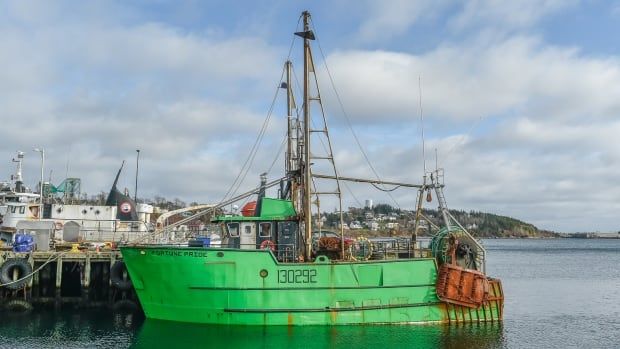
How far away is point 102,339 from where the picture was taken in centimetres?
1973

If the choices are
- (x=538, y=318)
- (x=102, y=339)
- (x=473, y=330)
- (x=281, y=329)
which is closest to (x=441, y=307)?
(x=473, y=330)

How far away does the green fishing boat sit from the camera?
19938 mm

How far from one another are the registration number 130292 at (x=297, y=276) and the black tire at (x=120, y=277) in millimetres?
9134

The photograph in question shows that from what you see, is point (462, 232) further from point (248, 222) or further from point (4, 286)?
point (4, 286)

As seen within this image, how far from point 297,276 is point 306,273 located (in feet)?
1.13

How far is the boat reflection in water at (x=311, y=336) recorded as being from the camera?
19.0 m

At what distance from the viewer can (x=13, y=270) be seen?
25.1 m

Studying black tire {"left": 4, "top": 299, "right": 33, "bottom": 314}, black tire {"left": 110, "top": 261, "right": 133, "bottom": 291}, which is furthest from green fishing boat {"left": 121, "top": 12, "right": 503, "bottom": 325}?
black tire {"left": 4, "top": 299, "right": 33, "bottom": 314}

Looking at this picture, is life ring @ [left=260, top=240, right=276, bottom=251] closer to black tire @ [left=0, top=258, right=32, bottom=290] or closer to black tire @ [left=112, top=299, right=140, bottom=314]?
black tire @ [left=112, top=299, right=140, bottom=314]

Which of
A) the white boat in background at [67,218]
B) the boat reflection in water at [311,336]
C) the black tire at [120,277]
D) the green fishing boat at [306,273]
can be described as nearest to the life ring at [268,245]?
the green fishing boat at [306,273]

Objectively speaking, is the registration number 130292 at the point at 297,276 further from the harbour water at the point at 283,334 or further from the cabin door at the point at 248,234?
the cabin door at the point at 248,234

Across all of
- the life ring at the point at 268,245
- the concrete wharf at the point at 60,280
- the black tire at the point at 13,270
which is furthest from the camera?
the concrete wharf at the point at 60,280

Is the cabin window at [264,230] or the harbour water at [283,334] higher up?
the cabin window at [264,230]

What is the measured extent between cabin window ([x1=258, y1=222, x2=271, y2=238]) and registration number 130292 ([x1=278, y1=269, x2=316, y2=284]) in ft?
6.71
